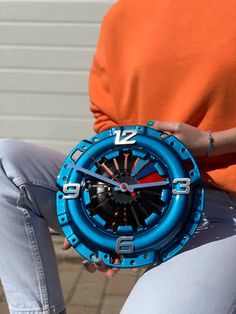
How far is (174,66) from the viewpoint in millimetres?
1574

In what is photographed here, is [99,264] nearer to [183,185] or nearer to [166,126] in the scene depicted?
[183,185]

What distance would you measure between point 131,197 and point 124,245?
12 cm

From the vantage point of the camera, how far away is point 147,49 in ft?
5.23

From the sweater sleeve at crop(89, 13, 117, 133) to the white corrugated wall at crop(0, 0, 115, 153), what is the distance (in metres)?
1.88

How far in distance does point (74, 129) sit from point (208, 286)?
2512 millimetres

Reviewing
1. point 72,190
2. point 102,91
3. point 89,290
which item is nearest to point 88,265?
point 72,190

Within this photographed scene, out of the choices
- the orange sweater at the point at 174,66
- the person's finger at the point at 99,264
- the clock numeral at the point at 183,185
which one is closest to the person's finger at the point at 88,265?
the person's finger at the point at 99,264

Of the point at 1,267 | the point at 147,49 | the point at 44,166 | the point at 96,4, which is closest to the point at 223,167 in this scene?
the point at 147,49

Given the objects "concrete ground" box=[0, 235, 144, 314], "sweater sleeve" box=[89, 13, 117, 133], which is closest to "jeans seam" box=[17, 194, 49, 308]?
"sweater sleeve" box=[89, 13, 117, 133]

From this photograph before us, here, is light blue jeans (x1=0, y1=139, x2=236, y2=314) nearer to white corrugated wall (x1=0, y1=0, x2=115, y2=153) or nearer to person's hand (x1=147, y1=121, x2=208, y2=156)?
person's hand (x1=147, y1=121, x2=208, y2=156)

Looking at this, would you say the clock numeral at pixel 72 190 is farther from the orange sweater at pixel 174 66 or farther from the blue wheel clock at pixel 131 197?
the orange sweater at pixel 174 66

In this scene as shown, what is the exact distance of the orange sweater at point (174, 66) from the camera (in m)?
Result: 1.52

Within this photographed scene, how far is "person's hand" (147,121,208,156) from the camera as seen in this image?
4.71 ft

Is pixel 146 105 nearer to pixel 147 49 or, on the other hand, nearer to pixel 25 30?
pixel 147 49
